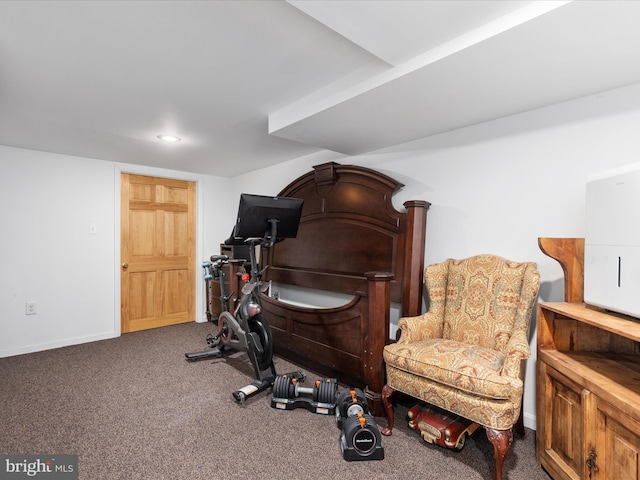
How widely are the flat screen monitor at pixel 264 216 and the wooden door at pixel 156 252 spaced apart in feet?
8.47

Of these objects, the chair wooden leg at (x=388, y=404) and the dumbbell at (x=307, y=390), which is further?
the dumbbell at (x=307, y=390)

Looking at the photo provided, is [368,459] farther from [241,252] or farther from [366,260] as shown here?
[241,252]

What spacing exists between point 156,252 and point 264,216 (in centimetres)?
274

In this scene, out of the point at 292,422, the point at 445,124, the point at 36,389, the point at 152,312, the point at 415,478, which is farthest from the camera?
the point at 152,312

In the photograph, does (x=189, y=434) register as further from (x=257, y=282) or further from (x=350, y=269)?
(x=350, y=269)

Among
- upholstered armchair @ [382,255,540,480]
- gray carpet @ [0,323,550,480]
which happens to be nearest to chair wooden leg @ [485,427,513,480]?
upholstered armchair @ [382,255,540,480]

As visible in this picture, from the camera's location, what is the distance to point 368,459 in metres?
1.76

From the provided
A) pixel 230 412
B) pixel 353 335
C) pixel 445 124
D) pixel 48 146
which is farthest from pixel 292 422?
pixel 48 146

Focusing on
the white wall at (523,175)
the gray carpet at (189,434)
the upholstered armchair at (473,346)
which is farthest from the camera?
the white wall at (523,175)

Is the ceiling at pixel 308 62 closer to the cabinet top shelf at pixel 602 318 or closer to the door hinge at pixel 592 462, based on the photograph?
the cabinet top shelf at pixel 602 318

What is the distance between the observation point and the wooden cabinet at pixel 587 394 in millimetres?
1214

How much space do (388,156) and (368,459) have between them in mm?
2378

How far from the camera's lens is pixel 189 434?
6.55 feet

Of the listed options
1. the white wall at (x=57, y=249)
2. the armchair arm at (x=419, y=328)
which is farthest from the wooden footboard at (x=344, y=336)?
the white wall at (x=57, y=249)
